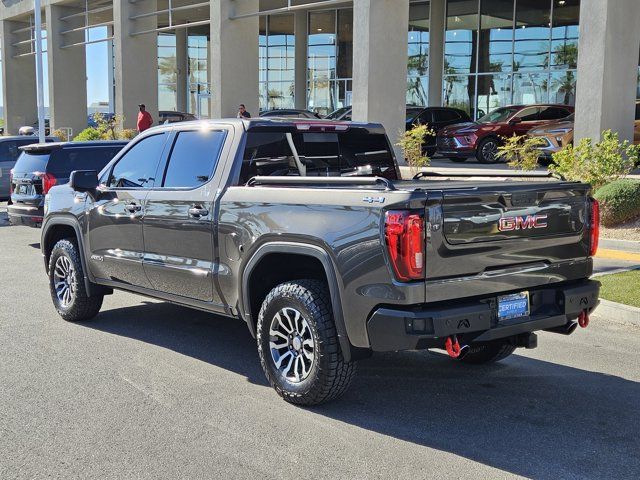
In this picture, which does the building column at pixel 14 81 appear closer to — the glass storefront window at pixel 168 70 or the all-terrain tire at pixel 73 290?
the glass storefront window at pixel 168 70

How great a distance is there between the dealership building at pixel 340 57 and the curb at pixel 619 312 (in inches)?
381

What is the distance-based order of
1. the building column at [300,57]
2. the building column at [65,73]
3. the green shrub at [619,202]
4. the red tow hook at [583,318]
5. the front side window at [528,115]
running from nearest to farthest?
the red tow hook at [583,318] < the green shrub at [619,202] < the front side window at [528,115] < the building column at [65,73] < the building column at [300,57]

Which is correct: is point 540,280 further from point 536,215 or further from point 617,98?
point 617,98

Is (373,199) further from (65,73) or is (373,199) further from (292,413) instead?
(65,73)

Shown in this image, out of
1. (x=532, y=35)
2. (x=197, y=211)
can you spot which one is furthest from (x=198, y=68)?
(x=197, y=211)

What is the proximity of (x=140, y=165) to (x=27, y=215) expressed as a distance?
713 centimetres

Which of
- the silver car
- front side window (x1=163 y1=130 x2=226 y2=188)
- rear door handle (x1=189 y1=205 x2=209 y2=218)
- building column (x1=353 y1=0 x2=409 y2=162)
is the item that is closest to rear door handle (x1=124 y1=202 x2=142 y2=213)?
front side window (x1=163 y1=130 x2=226 y2=188)

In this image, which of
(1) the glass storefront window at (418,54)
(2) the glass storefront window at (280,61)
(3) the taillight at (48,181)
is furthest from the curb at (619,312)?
(2) the glass storefront window at (280,61)

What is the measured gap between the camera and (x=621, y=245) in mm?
11711

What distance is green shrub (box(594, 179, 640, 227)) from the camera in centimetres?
1270

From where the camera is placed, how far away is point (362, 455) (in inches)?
171

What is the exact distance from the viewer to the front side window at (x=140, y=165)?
663 centimetres

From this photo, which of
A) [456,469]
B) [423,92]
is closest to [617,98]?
[456,469]

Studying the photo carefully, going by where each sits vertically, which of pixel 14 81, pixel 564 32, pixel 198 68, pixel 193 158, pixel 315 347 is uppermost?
pixel 564 32
